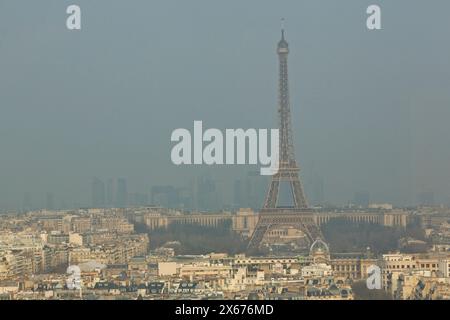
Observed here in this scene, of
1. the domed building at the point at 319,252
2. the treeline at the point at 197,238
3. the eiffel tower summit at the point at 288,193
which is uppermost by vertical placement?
the eiffel tower summit at the point at 288,193

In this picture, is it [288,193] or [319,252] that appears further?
[288,193]

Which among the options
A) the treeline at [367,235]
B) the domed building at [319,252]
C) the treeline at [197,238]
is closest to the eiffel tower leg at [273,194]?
the treeline at [197,238]

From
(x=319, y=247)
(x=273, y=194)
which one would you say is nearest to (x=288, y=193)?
(x=273, y=194)

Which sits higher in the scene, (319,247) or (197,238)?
(197,238)

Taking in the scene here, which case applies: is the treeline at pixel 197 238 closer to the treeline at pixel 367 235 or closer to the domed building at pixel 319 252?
the domed building at pixel 319 252

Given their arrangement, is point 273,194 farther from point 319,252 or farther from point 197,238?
point 197,238

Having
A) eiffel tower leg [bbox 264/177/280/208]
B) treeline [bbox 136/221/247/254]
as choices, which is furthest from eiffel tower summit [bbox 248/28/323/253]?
treeline [bbox 136/221/247/254]
